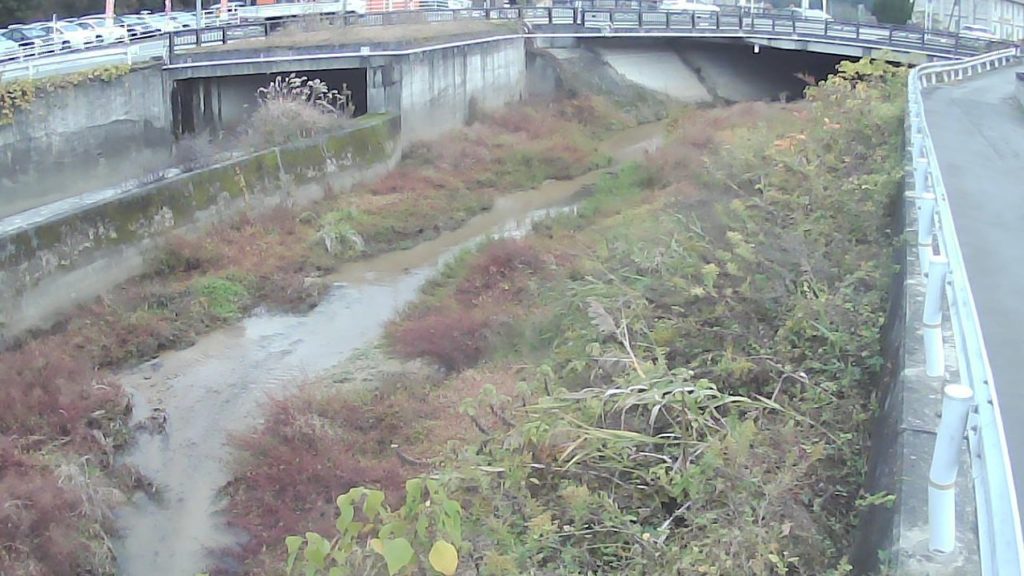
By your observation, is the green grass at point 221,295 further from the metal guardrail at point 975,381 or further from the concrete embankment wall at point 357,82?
the metal guardrail at point 975,381

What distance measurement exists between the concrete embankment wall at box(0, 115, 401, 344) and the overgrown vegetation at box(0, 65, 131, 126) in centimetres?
476

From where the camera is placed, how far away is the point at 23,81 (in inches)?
865

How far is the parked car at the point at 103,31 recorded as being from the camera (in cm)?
2966

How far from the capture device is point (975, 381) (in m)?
4.29

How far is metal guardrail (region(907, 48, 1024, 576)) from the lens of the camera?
335cm

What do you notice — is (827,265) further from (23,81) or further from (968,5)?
(968,5)

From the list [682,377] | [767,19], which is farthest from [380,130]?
[767,19]

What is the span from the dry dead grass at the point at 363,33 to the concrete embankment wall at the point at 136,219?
22.4ft

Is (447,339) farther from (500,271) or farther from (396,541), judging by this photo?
(396,541)

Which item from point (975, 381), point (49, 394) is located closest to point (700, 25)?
point (49, 394)

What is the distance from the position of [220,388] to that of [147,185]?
6316 mm

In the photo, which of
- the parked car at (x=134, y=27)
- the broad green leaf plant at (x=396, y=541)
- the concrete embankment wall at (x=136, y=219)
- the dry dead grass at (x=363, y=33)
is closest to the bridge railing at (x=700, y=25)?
the dry dead grass at (x=363, y=33)

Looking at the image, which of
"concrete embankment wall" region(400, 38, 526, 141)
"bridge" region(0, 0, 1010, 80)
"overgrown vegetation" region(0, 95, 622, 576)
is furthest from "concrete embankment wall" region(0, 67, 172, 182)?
"bridge" region(0, 0, 1010, 80)

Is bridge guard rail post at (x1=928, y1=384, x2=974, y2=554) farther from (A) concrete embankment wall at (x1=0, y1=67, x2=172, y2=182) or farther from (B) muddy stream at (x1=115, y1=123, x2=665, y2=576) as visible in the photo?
(A) concrete embankment wall at (x1=0, y1=67, x2=172, y2=182)
